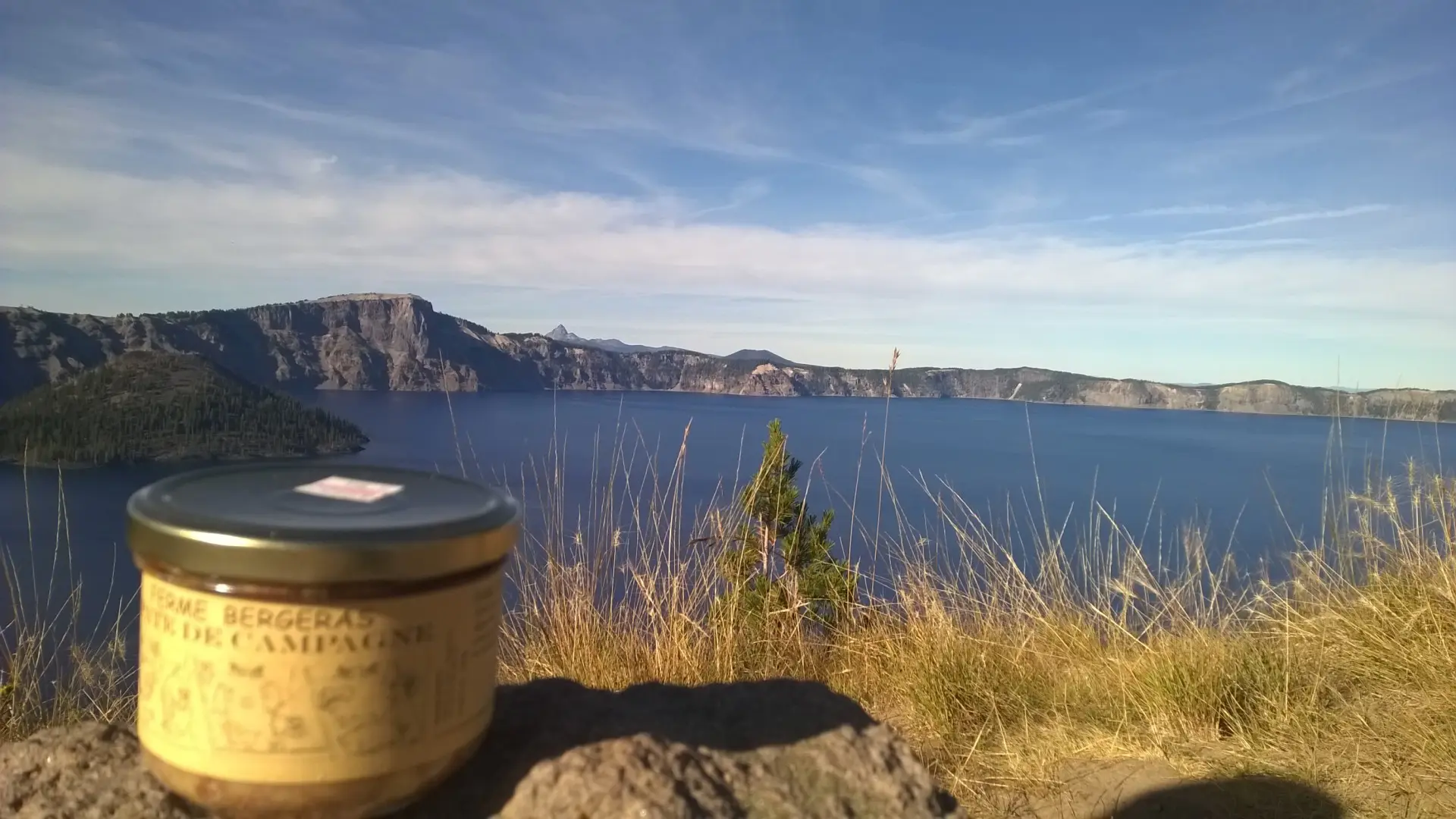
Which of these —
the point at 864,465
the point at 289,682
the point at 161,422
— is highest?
the point at 289,682

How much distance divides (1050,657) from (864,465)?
30924 millimetres

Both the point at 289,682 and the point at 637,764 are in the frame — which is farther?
the point at 637,764

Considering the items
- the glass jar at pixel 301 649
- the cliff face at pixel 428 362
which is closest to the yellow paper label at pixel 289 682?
the glass jar at pixel 301 649

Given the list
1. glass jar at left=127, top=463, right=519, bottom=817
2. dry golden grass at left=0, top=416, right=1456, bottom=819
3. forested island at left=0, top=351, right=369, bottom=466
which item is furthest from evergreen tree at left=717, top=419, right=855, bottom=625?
forested island at left=0, top=351, right=369, bottom=466

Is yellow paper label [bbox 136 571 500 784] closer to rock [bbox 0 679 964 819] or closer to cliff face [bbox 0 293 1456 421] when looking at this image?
rock [bbox 0 679 964 819]

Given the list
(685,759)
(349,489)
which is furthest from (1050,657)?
(349,489)

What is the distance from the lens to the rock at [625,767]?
131 centimetres

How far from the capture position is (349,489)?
1.32 m

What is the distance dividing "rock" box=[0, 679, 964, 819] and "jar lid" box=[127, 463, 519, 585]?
0.40 meters

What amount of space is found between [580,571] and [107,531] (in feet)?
84.7

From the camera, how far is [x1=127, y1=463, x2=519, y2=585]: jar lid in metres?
1.03

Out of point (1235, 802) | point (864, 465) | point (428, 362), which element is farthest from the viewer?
point (428, 362)

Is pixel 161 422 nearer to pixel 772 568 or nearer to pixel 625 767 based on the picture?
pixel 772 568

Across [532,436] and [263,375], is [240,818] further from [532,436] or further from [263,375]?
[263,375]
